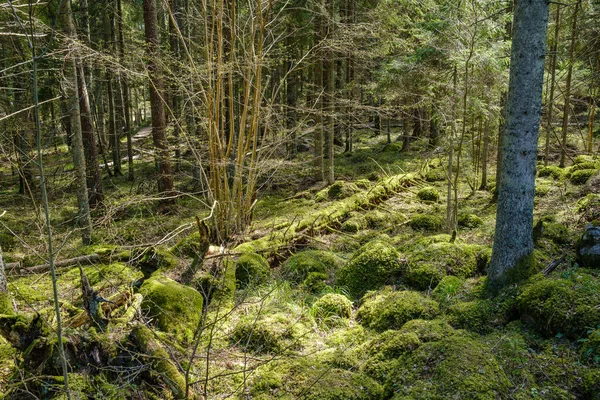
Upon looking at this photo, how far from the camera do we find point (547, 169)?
476 inches

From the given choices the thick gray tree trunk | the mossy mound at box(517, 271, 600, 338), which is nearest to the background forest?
the mossy mound at box(517, 271, 600, 338)

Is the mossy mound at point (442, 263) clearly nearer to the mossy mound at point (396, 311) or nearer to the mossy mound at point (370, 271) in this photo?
the mossy mound at point (370, 271)

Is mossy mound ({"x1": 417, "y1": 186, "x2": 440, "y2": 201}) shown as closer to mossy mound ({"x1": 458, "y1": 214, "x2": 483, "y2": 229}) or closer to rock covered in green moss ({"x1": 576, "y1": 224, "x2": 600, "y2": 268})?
mossy mound ({"x1": 458, "y1": 214, "x2": 483, "y2": 229})

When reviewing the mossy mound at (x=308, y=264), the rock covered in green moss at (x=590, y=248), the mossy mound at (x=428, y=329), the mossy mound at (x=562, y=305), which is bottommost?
the mossy mound at (x=308, y=264)

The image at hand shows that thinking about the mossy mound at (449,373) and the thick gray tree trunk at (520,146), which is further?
the thick gray tree trunk at (520,146)

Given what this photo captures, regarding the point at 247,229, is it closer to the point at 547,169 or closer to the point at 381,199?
the point at 381,199

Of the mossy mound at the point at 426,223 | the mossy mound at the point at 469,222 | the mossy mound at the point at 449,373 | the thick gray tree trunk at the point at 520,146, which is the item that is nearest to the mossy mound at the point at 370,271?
the thick gray tree trunk at the point at 520,146

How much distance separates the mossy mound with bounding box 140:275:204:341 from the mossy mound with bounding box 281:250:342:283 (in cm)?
204

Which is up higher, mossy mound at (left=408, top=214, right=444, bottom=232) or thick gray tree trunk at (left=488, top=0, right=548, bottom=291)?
thick gray tree trunk at (left=488, top=0, right=548, bottom=291)

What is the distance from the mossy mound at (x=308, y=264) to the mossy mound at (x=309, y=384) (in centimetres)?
292

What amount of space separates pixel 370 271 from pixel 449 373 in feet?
9.49

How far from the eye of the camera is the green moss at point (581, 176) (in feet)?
33.9

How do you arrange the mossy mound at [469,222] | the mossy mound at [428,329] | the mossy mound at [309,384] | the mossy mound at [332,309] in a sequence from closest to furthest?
the mossy mound at [309,384]
the mossy mound at [428,329]
the mossy mound at [332,309]
the mossy mound at [469,222]

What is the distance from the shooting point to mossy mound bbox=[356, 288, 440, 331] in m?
4.59
